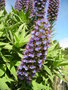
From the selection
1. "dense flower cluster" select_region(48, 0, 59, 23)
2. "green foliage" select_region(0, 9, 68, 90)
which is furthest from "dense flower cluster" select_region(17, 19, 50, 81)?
"dense flower cluster" select_region(48, 0, 59, 23)

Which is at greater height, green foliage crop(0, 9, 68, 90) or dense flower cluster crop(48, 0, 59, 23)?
dense flower cluster crop(48, 0, 59, 23)

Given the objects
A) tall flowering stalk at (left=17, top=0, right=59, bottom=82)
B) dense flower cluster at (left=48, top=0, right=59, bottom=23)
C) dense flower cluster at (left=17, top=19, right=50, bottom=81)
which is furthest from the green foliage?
dense flower cluster at (left=48, top=0, right=59, bottom=23)

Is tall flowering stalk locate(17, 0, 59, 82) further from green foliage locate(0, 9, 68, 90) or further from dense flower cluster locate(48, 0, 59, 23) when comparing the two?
dense flower cluster locate(48, 0, 59, 23)

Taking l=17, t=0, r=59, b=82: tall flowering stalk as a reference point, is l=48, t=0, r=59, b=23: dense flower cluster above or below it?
above

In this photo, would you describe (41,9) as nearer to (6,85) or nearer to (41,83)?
(41,83)

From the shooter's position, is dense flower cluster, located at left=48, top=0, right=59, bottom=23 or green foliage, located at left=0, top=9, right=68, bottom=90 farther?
dense flower cluster, located at left=48, top=0, right=59, bottom=23

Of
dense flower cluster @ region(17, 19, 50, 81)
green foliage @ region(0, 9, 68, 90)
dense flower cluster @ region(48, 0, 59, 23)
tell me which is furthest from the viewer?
dense flower cluster @ region(48, 0, 59, 23)

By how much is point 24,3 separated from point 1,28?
7.35ft

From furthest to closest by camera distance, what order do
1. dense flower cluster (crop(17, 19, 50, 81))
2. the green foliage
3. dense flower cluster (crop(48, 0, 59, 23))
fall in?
dense flower cluster (crop(48, 0, 59, 23)) < the green foliage < dense flower cluster (crop(17, 19, 50, 81))

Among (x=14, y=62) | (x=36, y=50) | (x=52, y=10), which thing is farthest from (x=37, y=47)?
(x=52, y=10)

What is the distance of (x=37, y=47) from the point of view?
4188 mm

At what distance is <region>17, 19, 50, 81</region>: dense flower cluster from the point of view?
4.18 metres

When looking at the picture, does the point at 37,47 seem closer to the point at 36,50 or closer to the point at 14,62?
the point at 36,50

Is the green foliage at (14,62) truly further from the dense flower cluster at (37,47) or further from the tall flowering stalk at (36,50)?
the dense flower cluster at (37,47)
